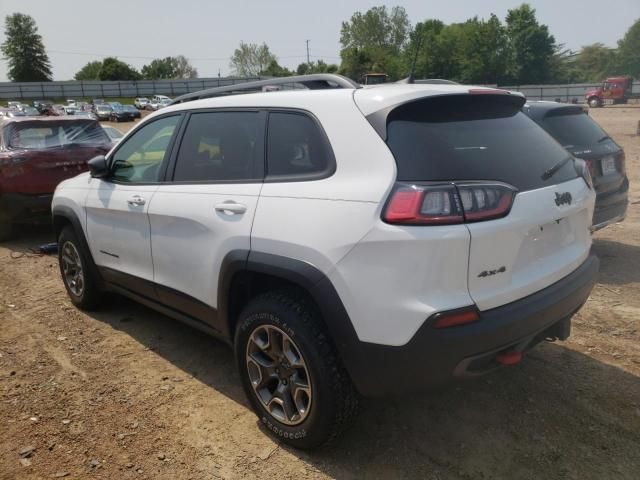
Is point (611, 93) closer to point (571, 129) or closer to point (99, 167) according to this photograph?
point (571, 129)

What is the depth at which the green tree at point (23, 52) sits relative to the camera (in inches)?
3637

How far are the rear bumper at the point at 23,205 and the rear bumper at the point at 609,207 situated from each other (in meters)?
6.68

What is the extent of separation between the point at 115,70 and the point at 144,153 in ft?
331

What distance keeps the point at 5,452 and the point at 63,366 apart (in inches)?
37.6

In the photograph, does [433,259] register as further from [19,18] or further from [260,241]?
[19,18]

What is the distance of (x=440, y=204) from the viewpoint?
7.02 ft

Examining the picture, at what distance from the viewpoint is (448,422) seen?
9.60 ft

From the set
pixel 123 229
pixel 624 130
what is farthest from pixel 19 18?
pixel 123 229

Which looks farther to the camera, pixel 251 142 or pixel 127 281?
pixel 127 281

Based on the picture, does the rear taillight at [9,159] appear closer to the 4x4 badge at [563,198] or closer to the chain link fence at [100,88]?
the 4x4 badge at [563,198]

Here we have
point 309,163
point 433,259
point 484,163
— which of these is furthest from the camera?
A: point 309,163

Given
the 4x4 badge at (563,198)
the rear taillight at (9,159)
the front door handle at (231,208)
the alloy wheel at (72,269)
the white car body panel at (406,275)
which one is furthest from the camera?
the rear taillight at (9,159)

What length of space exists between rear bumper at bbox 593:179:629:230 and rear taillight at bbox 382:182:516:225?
368cm

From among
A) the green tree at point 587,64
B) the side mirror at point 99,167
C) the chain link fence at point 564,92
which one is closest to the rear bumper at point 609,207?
the side mirror at point 99,167
